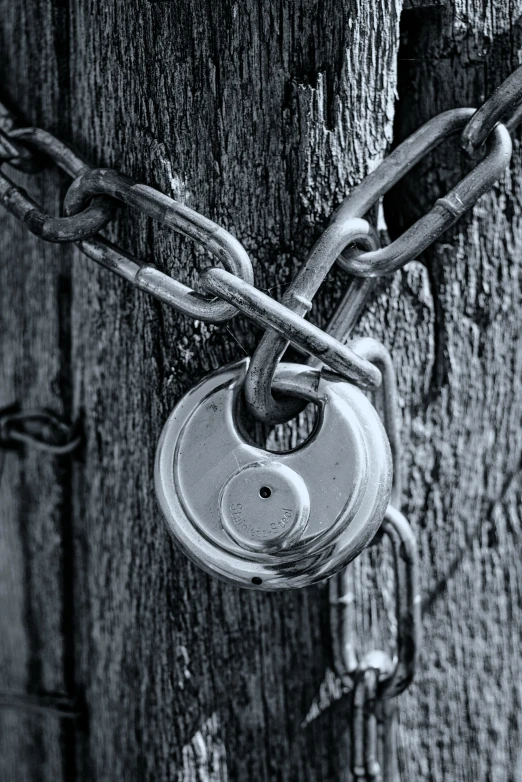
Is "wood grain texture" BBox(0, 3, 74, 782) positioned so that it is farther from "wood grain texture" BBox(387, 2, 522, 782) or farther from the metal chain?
"wood grain texture" BBox(387, 2, 522, 782)

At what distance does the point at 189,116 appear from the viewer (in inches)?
34.4

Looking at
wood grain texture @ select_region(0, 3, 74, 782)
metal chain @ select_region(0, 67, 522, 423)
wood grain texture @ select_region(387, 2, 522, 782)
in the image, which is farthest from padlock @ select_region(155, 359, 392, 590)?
wood grain texture @ select_region(0, 3, 74, 782)

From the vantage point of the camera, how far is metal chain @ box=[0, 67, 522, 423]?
78 centimetres

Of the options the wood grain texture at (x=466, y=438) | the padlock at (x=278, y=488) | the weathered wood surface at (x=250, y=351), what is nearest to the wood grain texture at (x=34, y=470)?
the weathered wood surface at (x=250, y=351)

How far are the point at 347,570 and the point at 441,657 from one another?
206mm

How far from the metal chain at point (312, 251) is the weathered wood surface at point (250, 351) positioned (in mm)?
50

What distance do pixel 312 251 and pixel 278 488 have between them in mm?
253

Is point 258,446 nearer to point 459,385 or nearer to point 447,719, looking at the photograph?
point 459,385

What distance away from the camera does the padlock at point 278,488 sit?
0.83 m

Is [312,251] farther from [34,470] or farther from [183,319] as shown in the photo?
[34,470]

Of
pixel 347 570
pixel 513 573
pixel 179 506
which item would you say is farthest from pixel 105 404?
pixel 513 573

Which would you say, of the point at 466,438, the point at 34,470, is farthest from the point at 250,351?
the point at 34,470

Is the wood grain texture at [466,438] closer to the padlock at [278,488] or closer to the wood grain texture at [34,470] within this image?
the padlock at [278,488]

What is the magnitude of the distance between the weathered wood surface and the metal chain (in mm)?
50
